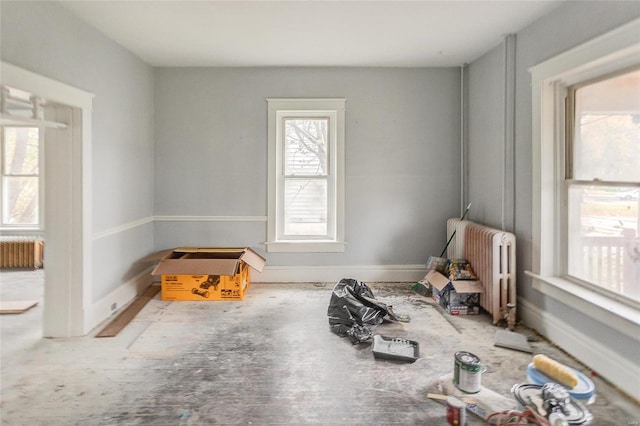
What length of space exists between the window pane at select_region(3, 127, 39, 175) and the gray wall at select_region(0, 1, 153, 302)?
2.62 meters

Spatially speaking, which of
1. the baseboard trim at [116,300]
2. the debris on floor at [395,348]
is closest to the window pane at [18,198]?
the baseboard trim at [116,300]

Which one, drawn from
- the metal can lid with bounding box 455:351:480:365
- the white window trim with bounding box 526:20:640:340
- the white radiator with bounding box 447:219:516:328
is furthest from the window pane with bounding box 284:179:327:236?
the metal can lid with bounding box 455:351:480:365

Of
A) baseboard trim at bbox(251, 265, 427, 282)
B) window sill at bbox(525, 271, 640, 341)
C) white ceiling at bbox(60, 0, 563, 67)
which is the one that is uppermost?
white ceiling at bbox(60, 0, 563, 67)

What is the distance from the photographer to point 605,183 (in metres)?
2.28

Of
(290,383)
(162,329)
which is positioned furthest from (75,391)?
(290,383)

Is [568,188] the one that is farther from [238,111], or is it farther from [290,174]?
[238,111]

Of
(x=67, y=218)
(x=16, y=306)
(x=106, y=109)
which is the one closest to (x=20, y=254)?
(x=16, y=306)

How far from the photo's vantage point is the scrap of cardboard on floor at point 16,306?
124 inches

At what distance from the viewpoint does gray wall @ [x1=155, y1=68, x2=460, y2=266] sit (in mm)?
3996

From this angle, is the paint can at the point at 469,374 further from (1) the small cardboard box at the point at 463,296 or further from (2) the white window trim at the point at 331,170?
(2) the white window trim at the point at 331,170

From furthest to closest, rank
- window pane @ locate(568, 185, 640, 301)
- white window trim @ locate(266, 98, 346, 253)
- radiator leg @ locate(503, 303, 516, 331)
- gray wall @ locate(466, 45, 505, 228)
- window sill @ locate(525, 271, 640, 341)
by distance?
white window trim @ locate(266, 98, 346, 253)
gray wall @ locate(466, 45, 505, 228)
radiator leg @ locate(503, 303, 516, 331)
window pane @ locate(568, 185, 640, 301)
window sill @ locate(525, 271, 640, 341)

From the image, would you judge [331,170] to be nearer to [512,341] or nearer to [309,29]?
[309,29]

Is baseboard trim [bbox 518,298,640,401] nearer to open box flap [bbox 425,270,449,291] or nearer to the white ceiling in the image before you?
open box flap [bbox 425,270,449,291]

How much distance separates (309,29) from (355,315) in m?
2.56
